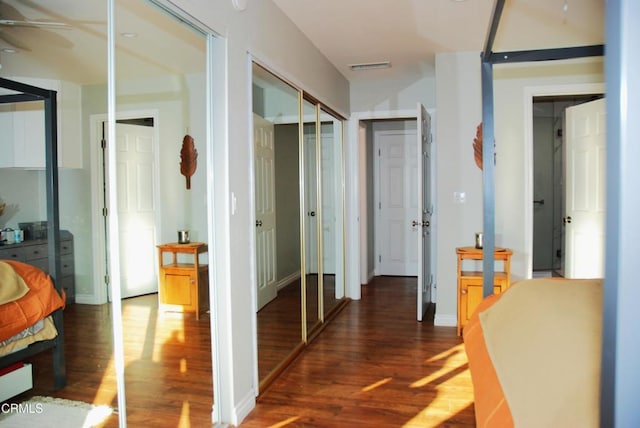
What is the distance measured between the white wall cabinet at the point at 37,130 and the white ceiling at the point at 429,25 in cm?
204

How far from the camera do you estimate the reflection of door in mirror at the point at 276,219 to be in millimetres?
3275

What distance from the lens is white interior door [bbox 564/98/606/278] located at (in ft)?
15.8

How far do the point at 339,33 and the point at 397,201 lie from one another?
138 inches

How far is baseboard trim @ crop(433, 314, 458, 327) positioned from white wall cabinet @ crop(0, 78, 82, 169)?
3801 mm

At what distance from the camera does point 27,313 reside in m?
1.55

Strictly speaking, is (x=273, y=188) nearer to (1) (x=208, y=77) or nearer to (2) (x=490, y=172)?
(1) (x=208, y=77)

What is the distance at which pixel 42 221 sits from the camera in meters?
1.56

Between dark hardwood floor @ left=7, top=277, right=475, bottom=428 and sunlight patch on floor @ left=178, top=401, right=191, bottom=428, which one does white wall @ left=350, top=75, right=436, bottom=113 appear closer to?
dark hardwood floor @ left=7, top=277, right=475, bottom=428

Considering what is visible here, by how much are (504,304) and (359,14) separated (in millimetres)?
2476

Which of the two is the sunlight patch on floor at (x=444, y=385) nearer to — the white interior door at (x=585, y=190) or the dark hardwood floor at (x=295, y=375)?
the dark hardwood floor at (x=295, y=375)

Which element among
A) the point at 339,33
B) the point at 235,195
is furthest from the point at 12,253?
the point at 339,33

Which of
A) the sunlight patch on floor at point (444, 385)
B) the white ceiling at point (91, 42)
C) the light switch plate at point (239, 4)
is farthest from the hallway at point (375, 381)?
the light switch plate at point (239, 4)

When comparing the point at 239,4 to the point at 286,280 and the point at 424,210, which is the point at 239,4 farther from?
the point at 424,210

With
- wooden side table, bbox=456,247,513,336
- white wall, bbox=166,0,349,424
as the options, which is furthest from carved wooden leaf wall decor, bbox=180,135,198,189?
wooden side table, bbox=456,247,513,336
